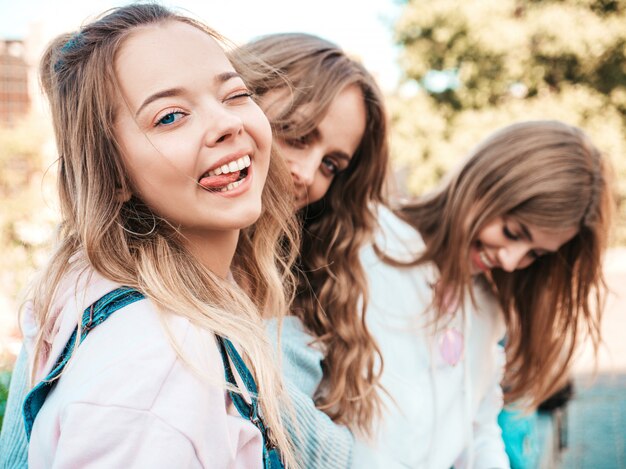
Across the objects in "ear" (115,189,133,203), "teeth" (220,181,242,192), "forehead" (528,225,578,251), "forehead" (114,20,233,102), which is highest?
"forehead" (114,20,233,102)

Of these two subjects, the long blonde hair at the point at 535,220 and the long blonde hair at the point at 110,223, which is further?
the long blonde hair at the point at 535,220

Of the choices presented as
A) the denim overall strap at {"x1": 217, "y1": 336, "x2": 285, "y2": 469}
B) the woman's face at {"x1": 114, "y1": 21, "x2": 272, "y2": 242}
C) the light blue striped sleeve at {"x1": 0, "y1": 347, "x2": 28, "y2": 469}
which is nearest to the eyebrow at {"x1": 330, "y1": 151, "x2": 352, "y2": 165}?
the woman's face at {"x1": 114, "y1": 21, "x2": 272, "y2": 242}

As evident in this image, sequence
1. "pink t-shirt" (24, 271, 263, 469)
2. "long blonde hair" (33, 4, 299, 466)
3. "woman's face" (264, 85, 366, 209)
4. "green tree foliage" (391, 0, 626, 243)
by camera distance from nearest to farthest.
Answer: "pink t-shirt" (24, 271, 263, 469)
"long blonde hair" (33, 4, 299, 466)
"woman's face" (264, 85, 366, 209)
"green tree foliage" (391, 0, 626, 243)

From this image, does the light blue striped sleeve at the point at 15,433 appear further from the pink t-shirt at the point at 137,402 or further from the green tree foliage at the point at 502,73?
the green tree foliage at the point at 502,73

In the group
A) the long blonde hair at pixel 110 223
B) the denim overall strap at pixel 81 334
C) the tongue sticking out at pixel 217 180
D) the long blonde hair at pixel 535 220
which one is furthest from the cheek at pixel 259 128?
the long blonde hair at pixel 535 220

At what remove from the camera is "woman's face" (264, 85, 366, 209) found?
1.89 metres

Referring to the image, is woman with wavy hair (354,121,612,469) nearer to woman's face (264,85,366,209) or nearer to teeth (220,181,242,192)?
woman's face (264,85,366,209)

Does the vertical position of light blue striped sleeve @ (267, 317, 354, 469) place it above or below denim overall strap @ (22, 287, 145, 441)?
below

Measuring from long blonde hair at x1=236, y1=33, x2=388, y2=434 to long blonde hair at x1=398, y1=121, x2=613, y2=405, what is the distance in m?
0.39

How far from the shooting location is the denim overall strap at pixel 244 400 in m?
1.15

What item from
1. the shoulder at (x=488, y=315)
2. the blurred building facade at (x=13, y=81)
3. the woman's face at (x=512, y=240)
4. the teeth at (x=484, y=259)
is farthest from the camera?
the blurred building facade at (x=13, y=81)

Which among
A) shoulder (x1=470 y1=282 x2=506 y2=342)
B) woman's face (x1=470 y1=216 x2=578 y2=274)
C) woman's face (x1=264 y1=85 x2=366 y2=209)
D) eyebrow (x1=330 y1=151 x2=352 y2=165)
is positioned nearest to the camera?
woman's face (x1=264 y1=85 x2=366 y2=209)

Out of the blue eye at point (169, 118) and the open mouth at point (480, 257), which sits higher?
the blue eye at point (169, 118)

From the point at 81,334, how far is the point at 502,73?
11362 millimetres
